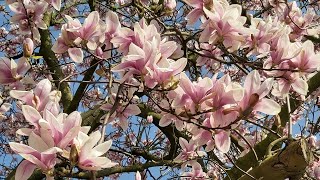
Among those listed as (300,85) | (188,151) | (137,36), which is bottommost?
(188,151)

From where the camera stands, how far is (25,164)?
1090mm

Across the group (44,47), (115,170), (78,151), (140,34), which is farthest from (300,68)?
(44,47)

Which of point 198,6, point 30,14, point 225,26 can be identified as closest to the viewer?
Answer: point 225,26

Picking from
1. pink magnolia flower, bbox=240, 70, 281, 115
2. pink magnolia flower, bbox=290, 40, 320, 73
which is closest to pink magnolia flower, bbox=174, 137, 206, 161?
pink magnolia flower, bbox=290, 40, 320, 73

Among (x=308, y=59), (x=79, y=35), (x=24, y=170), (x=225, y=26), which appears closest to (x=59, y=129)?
(x=24, y=170)

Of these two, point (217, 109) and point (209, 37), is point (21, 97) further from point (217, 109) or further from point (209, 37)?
point (209, 37)

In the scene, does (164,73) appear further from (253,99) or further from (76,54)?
(76,54)

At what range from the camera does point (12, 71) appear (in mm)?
1646

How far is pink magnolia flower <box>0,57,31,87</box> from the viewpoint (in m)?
Answer: 1.65

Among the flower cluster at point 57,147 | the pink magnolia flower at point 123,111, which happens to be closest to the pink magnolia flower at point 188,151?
the pink magnolia flower at point 123,111

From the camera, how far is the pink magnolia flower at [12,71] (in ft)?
5.41

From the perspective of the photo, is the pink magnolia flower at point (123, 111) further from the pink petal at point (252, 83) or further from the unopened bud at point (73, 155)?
the unopened bud at point (73, 155)

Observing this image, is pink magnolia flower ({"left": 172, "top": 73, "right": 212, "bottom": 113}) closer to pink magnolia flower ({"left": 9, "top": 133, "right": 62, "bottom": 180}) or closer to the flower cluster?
the flower cluster

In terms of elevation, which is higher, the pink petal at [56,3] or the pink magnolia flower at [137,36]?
the pink petal at [56,3]
